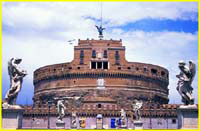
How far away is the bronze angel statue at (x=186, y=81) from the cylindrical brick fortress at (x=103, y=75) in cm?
5041

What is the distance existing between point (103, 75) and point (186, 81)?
5269cm

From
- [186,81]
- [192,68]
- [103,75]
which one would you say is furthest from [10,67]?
[103,75]

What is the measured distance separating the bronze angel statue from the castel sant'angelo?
150ft

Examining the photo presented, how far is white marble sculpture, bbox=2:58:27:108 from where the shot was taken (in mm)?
14641

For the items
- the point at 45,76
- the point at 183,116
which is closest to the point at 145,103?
the point at 45,76

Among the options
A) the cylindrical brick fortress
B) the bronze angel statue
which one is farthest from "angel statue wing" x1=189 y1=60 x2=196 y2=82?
the cylindrical brick fortress

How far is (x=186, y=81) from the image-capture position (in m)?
14.5

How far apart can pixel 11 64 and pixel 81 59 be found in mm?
53453

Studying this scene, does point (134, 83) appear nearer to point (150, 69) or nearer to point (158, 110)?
point (150, 69)

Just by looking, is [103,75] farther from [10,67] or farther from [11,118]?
[11,118]

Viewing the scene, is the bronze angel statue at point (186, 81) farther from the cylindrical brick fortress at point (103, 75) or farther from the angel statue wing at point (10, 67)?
the cylindrical brick fortress at point (103, 75)

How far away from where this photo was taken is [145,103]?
218 ft

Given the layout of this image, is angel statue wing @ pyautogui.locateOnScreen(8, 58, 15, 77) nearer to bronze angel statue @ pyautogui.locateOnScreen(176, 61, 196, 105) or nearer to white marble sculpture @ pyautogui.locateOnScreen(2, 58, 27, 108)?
white marble sculpture @ pyautogui.locateOnScreen(2, 58, 27, 108)

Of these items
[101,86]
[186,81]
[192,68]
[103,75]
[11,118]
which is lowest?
[11,118]
